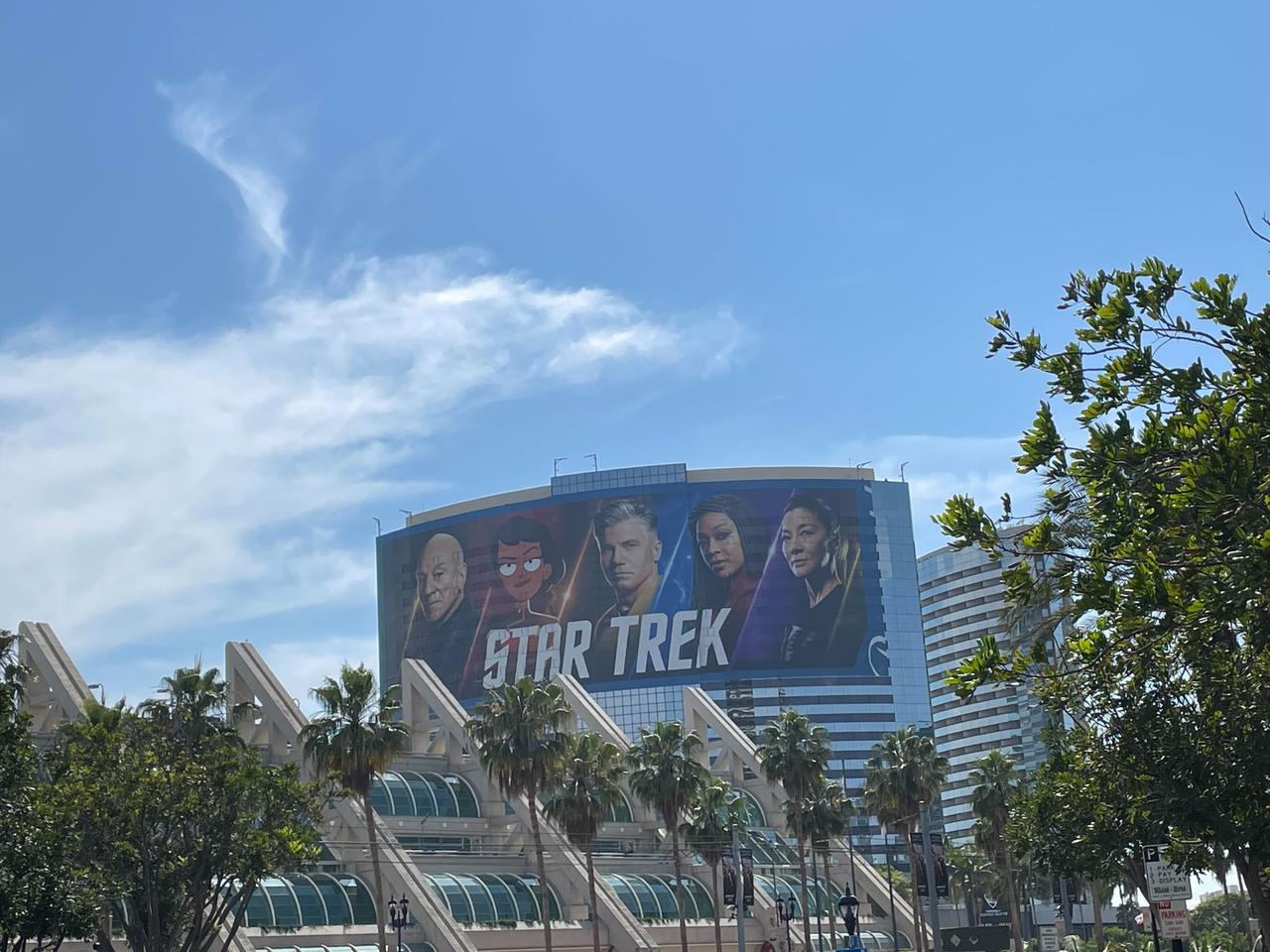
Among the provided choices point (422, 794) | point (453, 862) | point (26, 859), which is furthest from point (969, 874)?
point (26, 859)

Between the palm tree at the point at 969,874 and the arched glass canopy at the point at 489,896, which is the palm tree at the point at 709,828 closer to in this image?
the arched glass canopy at the point at 489,896

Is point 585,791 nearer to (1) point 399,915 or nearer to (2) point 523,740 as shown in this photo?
(2) point 523,740

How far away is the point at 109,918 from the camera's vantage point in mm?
53531

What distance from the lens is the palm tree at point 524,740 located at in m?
64.5

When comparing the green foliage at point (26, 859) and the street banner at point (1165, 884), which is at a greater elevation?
the green foliage at point (26, 859)

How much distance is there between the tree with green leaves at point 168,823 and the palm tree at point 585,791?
64.0 feet

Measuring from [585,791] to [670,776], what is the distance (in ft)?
19.1

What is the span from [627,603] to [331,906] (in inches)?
5131

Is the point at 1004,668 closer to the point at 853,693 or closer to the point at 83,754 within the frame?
the point at 83,754

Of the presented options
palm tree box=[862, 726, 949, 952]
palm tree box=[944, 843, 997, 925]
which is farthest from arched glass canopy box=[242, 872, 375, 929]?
palm tree box=[944, 843, 997, 925]

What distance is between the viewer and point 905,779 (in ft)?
261

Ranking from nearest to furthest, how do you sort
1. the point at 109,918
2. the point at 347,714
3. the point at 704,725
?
the point at 109,918, the point at 347,714, the point at 704,725

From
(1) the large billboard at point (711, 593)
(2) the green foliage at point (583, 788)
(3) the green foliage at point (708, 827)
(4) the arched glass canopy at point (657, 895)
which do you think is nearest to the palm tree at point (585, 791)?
(2) the green foliage at point (583, 788)

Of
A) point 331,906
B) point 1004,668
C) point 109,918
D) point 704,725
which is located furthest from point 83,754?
point 704,725
